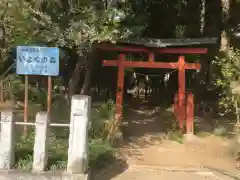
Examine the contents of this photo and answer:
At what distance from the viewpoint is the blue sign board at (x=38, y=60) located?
25.5ft

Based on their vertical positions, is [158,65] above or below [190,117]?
above

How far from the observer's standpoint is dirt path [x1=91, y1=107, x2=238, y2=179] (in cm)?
816

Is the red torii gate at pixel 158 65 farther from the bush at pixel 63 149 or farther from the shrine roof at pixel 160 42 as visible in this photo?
the bush at pixel 63 149

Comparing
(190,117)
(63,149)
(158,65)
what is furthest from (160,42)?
(63,149)

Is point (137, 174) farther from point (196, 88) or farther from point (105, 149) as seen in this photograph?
point (196, 88)

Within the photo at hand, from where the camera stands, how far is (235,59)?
28.2 feet

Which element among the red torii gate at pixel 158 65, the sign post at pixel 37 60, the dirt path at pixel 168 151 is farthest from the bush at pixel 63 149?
the red torii gate at pixel 158 65

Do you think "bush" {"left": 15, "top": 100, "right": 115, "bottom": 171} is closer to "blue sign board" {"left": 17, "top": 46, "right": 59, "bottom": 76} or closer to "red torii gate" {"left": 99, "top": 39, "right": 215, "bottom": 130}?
"red torii gate" {"left": 99, "top": 39, "right": 215, "bottom": 130}

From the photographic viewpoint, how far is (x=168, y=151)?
9.17 meters

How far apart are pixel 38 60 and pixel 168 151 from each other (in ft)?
12.2

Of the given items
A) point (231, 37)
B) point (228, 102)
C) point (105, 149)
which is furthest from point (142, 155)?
point (231, 37)

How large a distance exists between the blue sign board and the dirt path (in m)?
2.39

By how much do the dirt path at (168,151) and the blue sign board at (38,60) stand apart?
2.39m

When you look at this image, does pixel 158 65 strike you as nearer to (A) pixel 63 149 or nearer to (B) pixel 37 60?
(B) pixel 37 60
